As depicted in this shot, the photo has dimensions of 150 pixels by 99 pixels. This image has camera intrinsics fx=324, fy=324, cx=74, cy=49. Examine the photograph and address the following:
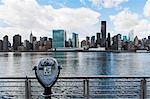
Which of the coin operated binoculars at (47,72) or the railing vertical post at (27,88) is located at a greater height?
the coin operated binoculars at (47,72)

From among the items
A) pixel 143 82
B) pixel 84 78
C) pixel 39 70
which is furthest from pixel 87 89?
pixel 39 70

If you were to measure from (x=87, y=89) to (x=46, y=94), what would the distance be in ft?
4.34

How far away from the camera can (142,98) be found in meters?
6.69

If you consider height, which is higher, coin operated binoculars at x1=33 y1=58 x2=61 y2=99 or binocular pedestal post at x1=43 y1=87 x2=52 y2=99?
coin operated binoculars at x1=33 y1=58 x2=61 y2=99

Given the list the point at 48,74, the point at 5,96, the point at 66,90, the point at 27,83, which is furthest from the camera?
the point at 66,90

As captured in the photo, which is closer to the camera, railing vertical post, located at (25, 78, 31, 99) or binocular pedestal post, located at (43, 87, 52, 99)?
binocular pedestal post, located at (43, 87, 52, 99)

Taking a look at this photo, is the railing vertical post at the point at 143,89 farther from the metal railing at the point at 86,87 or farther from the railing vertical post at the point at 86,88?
the railing vertical post at the point at 86,88

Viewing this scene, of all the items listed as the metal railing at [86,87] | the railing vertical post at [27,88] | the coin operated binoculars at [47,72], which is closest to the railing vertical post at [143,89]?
the metal railing at [86,87]

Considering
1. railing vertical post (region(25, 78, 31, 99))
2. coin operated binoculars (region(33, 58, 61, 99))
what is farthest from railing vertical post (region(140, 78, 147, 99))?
railing vertical post (region(25, 78, 31, 99))

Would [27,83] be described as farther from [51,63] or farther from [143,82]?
[143,82]

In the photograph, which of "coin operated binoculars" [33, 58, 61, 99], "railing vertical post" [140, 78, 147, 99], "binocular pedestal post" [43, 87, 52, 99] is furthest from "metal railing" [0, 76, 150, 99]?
"coin operated binoculars" [33, 58, 61, 99]

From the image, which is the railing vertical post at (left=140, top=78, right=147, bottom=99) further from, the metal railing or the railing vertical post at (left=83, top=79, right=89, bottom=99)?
the railing vertical post at (left=83, top=79, right=89, bottom=99)

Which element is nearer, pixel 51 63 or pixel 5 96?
pixel 51 63

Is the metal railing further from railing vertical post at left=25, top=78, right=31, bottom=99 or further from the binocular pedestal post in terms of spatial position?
the binocular pedestal post
